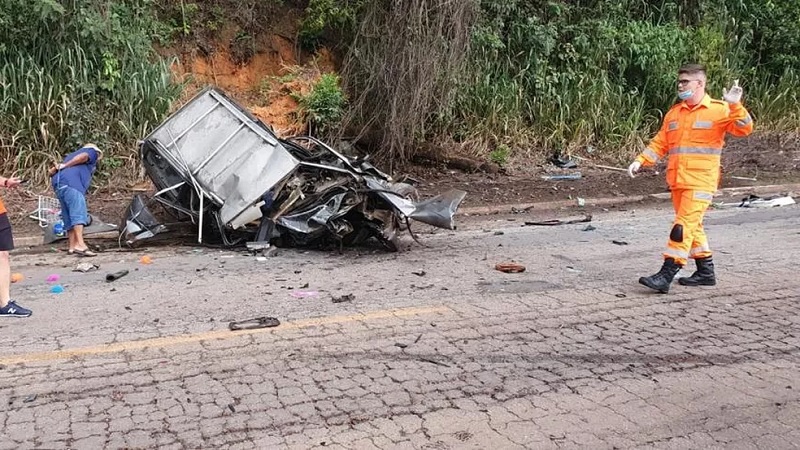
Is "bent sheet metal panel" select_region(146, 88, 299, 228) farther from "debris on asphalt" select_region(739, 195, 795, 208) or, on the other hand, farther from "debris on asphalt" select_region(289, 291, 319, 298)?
"debris on asphalt" select_region(739, 195, 795, 208)

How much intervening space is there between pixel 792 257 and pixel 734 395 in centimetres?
376

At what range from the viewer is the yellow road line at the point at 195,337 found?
14.2 feet

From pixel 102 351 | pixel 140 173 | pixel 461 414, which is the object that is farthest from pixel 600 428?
pixel 140 173

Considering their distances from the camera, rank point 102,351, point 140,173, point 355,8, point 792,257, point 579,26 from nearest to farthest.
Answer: point 102,351 → point 792,257 → point 140,173 → point 355,8 → point 579,26

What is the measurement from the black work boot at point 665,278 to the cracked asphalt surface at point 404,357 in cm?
8

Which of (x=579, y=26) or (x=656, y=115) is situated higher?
(x=579, y=26)

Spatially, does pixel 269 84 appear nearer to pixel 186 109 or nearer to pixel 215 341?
pixel 186 109

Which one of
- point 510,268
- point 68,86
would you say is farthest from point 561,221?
point 68,86

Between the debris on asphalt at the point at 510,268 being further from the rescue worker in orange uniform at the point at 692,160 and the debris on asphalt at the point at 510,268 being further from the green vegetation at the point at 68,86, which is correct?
the green vegetation at the point at 68,86

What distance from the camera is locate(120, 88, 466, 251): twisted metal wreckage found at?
7137 millimetres

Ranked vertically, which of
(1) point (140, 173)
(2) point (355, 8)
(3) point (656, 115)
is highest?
(2) point (355, 8)

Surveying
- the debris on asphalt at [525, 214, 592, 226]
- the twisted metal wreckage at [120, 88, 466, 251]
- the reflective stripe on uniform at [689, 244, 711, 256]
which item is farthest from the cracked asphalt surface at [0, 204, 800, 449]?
the debris on asphalt at [525, 214, 592, 226]

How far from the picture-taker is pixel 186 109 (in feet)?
25.3

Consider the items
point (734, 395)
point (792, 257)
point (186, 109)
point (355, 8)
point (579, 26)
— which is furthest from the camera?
point (579, 26)
